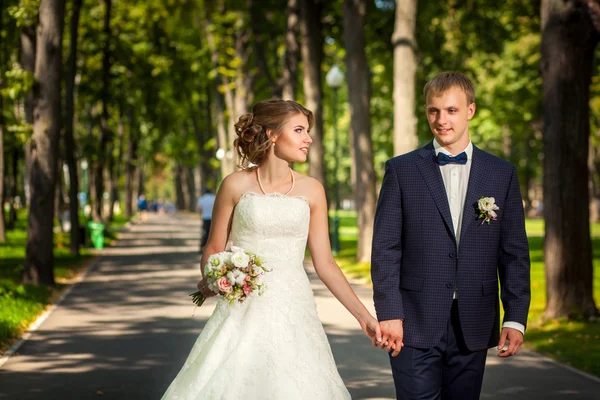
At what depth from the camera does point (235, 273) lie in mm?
5719

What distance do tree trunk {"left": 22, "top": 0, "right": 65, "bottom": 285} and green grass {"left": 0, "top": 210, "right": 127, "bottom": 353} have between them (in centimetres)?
51

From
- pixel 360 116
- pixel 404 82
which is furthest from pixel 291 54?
pixel 404 82

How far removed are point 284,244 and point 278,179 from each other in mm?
351

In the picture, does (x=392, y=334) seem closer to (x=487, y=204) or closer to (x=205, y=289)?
(x=487, y=204)

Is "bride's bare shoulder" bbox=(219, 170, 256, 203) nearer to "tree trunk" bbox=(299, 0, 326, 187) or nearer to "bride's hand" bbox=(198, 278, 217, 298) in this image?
"bride's hand" bbox=(198, 278, 217, 298)

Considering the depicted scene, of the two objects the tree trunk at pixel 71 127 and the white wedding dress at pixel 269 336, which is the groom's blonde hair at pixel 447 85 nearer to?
the white wedding dress at pixel 269 336

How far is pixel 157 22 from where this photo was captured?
43250 mm

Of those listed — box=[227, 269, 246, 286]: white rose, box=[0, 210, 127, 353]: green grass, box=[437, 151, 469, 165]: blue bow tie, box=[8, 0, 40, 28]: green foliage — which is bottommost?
box=[0, 210, 127, 353]: green grass

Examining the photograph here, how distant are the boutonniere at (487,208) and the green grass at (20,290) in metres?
8.09

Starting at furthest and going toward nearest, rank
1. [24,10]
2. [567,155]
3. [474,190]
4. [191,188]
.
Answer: [191,188]
[24,10]
[567,155]
[474,190]

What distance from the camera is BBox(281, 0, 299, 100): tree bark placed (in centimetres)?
3244

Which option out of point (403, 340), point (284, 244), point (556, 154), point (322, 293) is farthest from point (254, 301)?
point (322, 293)

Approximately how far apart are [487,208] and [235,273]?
1.35 meters

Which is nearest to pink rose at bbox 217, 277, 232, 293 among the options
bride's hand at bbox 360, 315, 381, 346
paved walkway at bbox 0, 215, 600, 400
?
bride's hand at bbox 360, 315, 381, 346
